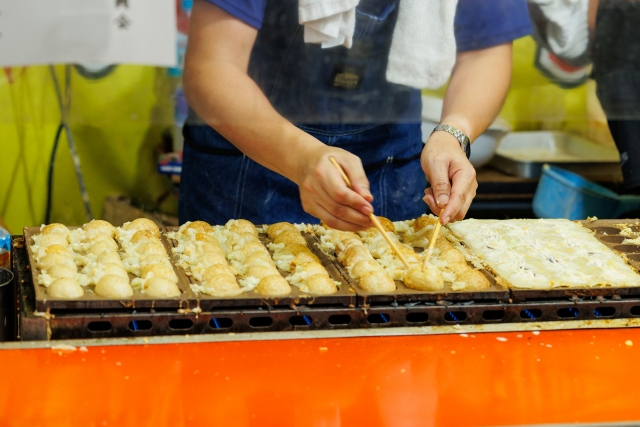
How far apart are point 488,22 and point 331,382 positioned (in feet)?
4.86

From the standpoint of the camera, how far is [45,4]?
209 centimetres

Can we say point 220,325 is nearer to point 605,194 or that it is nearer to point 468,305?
point 468,305

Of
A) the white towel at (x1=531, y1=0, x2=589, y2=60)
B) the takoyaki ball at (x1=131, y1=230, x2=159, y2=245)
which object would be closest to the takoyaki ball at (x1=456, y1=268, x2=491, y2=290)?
the takoyaki ball at (x1=131, y1=230, x2=159, y2=245)

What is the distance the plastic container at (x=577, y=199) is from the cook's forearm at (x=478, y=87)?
125 centimetres

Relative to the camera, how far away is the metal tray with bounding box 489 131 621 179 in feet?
13.0

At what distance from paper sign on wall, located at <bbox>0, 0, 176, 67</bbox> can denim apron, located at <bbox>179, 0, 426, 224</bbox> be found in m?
0.30

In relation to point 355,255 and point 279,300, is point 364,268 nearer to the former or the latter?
point 355,255

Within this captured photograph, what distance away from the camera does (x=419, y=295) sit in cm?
174

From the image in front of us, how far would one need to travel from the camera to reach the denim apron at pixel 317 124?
2.34 m

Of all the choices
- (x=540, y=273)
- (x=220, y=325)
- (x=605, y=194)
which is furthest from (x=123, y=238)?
(x=605, y=194)

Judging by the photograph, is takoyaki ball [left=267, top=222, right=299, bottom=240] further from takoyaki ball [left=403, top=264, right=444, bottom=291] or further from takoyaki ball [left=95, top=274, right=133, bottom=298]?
takoyaki ball [left=95, top=274, right=133, bottom=298]

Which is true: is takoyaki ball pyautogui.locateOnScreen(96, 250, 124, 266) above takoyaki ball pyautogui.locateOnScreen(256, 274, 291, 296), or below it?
below

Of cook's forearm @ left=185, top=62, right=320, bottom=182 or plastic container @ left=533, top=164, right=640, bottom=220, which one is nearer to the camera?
cook's forearm @ left=185, top=62, right=320, bottom=182

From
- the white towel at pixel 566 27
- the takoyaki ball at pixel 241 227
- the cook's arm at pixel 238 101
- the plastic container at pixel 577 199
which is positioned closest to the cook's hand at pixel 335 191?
the cook's arm at pixel 238 101
